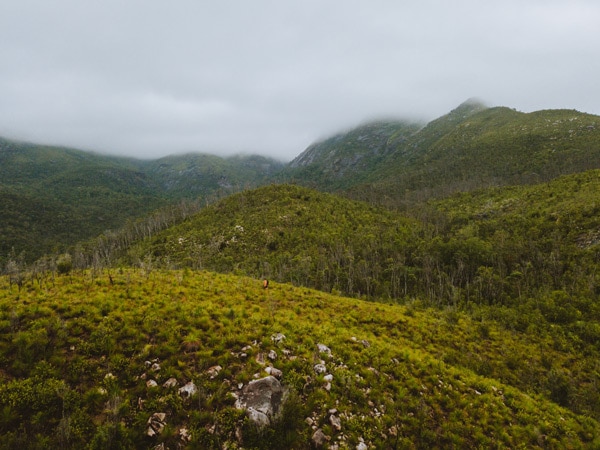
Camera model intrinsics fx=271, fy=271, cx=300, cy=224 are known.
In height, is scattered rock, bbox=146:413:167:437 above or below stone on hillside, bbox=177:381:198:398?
below

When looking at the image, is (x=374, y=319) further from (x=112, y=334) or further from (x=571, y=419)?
(x=112, y=334)

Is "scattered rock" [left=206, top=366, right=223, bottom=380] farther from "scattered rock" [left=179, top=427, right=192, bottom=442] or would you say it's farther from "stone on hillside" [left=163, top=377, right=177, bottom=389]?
"scattered rock" [left=179, top=427, right=192, bottom=442]

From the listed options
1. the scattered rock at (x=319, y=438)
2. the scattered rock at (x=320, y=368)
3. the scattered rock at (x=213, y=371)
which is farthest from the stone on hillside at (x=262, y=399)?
the scattered rock at (x=320, y=368)

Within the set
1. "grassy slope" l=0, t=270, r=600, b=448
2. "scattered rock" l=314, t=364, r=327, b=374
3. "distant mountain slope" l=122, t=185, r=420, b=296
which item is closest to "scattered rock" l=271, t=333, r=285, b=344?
"grassy slope" l=0, t=270, r=600, b=448

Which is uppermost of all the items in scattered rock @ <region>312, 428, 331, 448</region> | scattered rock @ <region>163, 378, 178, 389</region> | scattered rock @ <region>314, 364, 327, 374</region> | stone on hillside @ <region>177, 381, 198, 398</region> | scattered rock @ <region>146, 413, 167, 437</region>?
scattered rock @ <region>163, 378, 178, 389</region>

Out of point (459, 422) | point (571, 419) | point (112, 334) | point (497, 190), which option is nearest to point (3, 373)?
point (112, 334)

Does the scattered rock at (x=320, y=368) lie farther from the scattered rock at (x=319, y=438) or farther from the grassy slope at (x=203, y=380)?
the scattered rock at (x=319, y=438)
